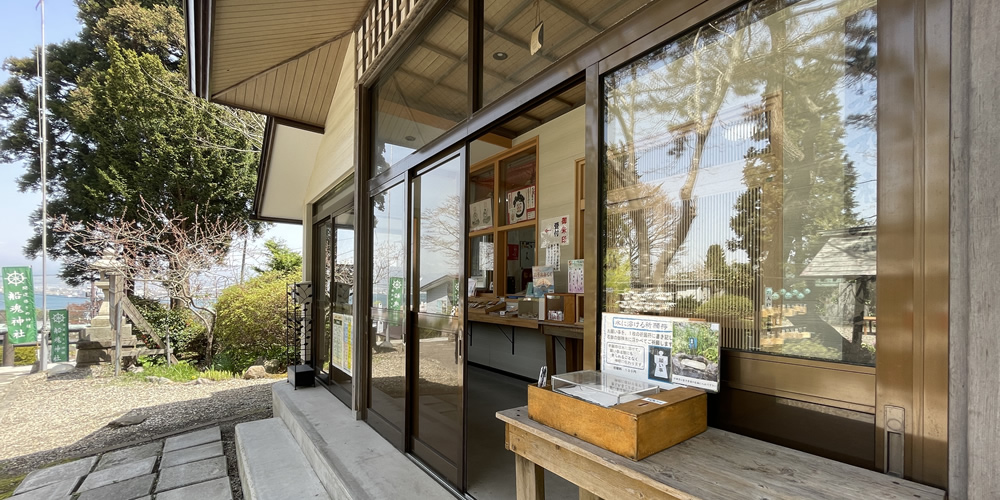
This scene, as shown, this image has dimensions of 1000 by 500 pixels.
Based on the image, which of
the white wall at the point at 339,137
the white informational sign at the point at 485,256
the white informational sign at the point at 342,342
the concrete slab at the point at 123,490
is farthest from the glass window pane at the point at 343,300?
the white informational sign at the point at 485,256

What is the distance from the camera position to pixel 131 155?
11.7 metres

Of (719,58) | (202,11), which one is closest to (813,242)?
(719,58)

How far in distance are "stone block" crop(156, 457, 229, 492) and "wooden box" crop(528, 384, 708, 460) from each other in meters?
3.63

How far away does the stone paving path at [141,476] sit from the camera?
335cm

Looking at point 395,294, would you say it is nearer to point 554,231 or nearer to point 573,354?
point 573,354

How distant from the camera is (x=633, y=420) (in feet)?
3.39

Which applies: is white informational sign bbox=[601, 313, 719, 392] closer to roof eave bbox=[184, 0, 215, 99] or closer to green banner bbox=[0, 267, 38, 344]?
roof eave bbox=[184, 0, 215, 99]

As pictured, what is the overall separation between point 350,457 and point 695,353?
2521 millimetres

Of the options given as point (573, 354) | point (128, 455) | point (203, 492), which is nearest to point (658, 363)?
point (573, 354)

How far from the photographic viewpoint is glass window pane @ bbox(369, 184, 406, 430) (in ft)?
10.4

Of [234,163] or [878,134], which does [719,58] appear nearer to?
[878,134]

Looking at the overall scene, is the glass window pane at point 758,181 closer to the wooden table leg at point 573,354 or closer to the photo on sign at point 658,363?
the photo on sign at point 658,363

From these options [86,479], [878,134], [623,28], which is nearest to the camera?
[878,134]

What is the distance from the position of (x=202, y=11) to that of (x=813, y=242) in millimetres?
4165
